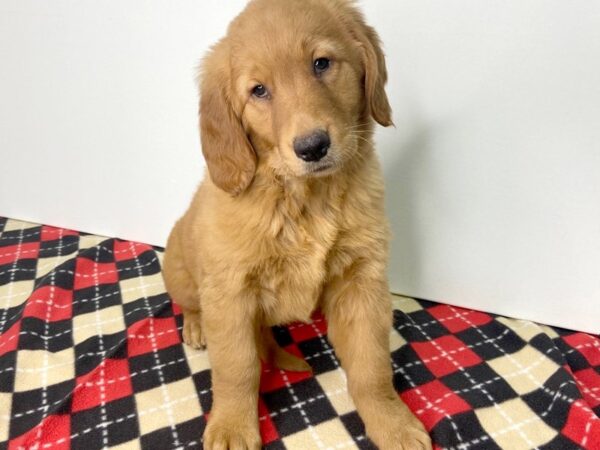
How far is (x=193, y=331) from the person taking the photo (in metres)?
2.35

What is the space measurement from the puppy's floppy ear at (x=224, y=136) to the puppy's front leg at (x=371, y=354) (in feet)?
1.78

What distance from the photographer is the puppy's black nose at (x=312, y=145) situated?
143 cm

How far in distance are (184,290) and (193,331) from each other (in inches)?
7.8

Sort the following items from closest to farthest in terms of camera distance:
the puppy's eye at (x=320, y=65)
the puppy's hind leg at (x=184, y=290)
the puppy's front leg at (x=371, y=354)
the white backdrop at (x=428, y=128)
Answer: the puppy's eye at (x=320, y=65)
the puppy's front leg at (x=371, y=354)
the white backdrop at (x=428, y=128)
the puppy's hind leg at (x=184, y=290)

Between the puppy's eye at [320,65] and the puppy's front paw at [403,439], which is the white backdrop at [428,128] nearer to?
the puppy's eye at [320,65]

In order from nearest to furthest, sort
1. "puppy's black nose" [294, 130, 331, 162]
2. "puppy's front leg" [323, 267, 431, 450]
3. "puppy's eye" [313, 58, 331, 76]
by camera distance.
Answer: "puppy's black nose" [294, 130, 331, 162]
"puppy's eye" [313, 58, 331, 76]
"puppy's front leg" [323, 267, 431, 450]

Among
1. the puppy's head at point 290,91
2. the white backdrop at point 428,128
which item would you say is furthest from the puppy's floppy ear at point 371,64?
the white backdrop at point 428,128

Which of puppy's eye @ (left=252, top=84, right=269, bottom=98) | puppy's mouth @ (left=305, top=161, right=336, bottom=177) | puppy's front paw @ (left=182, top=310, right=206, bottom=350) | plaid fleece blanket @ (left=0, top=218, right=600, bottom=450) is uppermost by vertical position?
puppy's eye @ (left=252, top=84, right=269, bottom=98)

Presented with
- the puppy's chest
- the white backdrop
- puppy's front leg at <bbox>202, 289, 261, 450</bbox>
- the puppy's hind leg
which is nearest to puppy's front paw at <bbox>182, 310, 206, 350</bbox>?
the puppy's hind leg

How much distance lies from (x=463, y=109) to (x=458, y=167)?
0.87 feet

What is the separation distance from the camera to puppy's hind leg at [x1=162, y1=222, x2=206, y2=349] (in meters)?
2.31

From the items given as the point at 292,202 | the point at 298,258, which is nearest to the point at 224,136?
the point at 292,202

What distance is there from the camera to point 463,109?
7.21ft

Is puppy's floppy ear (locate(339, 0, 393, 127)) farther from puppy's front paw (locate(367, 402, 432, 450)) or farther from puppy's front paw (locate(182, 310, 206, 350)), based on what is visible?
puppy's front paw (locate(182, 310, 206, 350))
